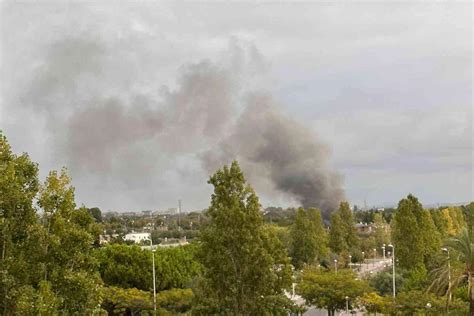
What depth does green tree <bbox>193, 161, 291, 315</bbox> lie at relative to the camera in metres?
18.6

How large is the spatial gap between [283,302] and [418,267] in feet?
88.6

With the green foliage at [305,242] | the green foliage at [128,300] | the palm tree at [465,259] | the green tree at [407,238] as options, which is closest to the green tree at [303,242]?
the green foliage at [305,242]

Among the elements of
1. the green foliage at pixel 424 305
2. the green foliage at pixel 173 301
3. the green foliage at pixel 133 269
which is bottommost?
the green foliage at pixel 173 301

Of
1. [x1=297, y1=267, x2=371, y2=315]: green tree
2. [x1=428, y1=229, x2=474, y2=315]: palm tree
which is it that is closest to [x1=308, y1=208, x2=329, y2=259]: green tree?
[x1=297, y1=267, x2=371, y2=315]: green tree

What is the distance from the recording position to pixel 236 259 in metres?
18.8

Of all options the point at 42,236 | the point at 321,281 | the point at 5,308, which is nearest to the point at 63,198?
the point at 42,236

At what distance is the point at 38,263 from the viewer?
42.9ft

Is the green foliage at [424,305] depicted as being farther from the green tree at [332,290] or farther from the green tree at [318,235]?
the green tree at [318,235]

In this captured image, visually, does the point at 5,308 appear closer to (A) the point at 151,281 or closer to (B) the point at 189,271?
(A) the point at 151,281

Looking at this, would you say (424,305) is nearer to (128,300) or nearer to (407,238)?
(407,238)

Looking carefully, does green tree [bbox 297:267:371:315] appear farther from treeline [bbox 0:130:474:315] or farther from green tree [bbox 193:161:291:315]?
green tree [bbox 193:161:291:315]

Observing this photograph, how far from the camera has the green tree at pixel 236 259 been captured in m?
18.6

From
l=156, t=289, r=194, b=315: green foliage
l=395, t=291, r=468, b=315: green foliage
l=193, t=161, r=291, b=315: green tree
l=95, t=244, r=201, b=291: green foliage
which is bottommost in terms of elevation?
l=156, t=289, r=194, b=315: green foliage

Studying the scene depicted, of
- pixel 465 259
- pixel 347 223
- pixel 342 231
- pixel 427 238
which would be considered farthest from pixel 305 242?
pixel 465 259
